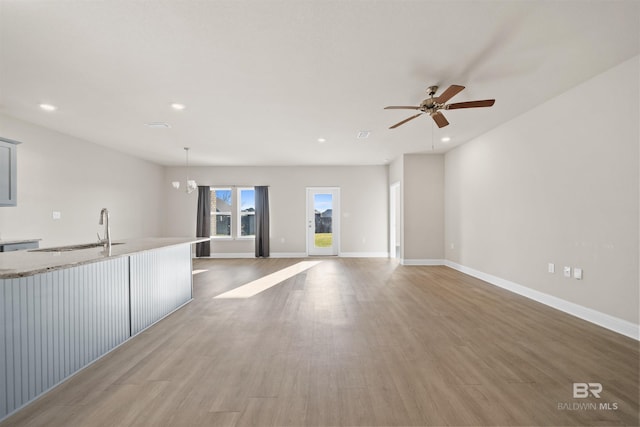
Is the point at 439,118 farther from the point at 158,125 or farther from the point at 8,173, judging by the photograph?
the point at 8,173

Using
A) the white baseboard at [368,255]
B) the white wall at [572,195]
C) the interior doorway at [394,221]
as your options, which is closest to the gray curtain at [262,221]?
the white baseboard at [368,255]

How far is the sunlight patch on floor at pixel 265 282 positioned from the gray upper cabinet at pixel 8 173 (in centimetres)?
292

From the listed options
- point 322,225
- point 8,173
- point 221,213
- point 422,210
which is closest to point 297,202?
point 322,225

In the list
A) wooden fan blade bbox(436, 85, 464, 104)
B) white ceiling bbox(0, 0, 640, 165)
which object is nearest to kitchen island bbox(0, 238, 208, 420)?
white ceiling bbox(0, 0, 640, 165)

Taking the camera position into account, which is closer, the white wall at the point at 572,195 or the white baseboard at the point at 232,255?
the white wall at the point at 572,195

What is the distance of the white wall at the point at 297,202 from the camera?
317 inches

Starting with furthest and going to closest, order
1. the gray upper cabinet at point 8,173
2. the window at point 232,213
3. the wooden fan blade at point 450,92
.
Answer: the window at point 232,213
the gray upper cabinet at point 8,173
the wooden fan blade at point 450,92

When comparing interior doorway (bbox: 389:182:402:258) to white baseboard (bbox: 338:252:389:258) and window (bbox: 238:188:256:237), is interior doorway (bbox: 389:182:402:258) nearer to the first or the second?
white baseboard (bbox: 338:252:389:258)

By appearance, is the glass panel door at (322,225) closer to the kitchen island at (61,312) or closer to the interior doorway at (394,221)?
the interior doorway at (394,221)

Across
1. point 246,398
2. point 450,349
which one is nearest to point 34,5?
point 246,398

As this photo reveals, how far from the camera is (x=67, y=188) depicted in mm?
4918

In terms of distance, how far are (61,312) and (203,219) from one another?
618cm

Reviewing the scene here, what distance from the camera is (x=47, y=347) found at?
192 centimetres

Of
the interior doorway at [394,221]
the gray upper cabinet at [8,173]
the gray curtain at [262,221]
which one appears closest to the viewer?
the gray upper cabinet at [8,173]
